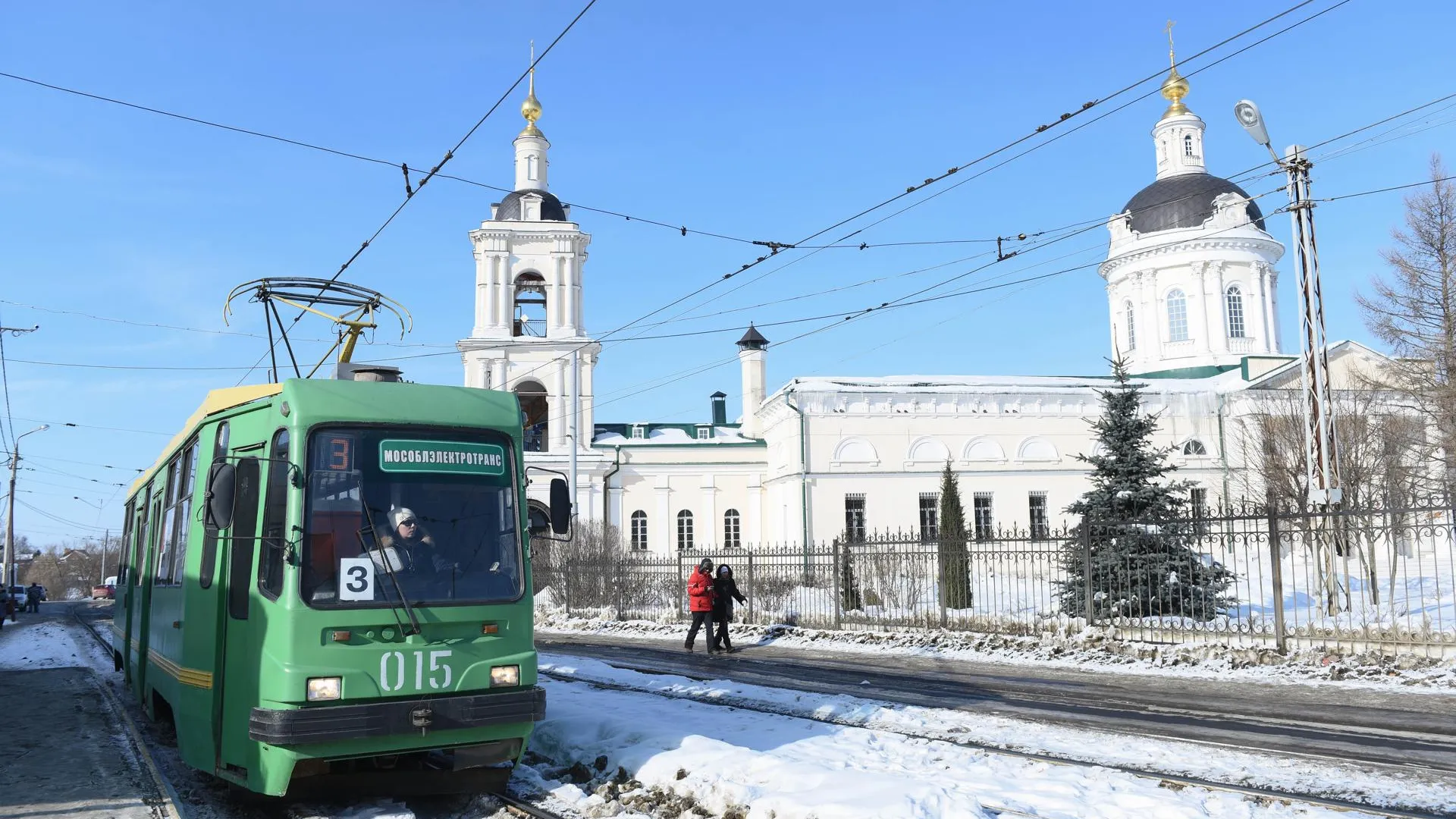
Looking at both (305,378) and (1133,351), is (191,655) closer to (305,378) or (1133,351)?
(305,378)

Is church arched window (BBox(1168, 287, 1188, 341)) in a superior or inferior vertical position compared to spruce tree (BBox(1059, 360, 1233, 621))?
superior

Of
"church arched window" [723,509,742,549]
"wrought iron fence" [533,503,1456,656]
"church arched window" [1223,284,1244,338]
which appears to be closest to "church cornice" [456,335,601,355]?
"church arched window" [723,509,742,549]

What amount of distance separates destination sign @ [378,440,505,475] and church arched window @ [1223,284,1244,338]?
55.5m

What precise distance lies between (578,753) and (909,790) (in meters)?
3.31

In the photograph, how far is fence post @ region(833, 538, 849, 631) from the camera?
75.3 ft

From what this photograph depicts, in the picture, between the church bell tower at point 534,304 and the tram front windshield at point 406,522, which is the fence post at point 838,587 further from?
the church bell tower at point 534,304

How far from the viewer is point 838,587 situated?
76.6 feet

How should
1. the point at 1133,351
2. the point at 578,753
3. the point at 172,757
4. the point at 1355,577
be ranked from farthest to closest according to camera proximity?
1. the point at 1133,351
2. the point at 1355,577
3. the point at 172,757
4. the point at 578,753

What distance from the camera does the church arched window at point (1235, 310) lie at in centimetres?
5625

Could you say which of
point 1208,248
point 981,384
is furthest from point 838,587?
point 1208,248

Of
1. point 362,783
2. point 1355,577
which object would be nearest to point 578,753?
point 362,783

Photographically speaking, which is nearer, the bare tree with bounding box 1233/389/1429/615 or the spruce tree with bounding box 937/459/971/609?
the spruce tree with bounding box 937/459/971/609

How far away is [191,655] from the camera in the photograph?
8055 millimetres

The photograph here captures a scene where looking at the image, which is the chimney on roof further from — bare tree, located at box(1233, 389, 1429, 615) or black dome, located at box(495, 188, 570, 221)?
bare tree, located at box(1233, 389, 1429, 615)
